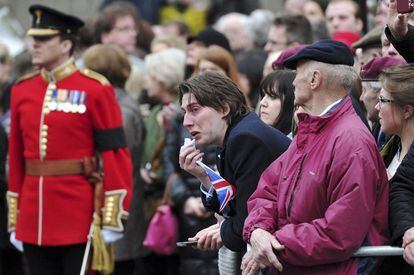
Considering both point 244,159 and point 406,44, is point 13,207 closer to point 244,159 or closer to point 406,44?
point 244,159

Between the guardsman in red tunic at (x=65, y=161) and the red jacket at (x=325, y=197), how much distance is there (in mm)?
2557

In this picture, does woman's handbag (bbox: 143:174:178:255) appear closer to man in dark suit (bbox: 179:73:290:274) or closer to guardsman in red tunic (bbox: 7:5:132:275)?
guardsman in red tunic (bbox: 7:5:132:275)

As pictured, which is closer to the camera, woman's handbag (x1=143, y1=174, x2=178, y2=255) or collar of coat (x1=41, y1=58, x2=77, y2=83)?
collar of coat (x1=41, y1=58, x2=77, y2=83)

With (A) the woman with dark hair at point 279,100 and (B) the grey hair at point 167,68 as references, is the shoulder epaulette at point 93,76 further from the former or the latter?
(A) the woman with dark hair at point 279,100

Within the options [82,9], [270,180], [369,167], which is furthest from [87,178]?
[82,9]

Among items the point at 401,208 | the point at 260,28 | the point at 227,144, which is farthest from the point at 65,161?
the point at 260,28

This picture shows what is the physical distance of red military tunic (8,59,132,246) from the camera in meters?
7.85

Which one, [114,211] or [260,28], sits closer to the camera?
[114,211]

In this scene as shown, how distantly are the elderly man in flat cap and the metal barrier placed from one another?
0.14 ft

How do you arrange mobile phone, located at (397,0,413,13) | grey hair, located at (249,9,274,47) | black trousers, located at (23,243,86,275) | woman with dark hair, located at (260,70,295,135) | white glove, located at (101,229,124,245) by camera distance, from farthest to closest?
grey hair, located at (249,9,274,47), white glove, located at (101,229,124,245), black trousers, located at (23,243,86,275), woman with dark hair, located at (260,70,295,135), mobile phone, located at (397,0,413,13)

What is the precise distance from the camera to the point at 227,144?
5.81m

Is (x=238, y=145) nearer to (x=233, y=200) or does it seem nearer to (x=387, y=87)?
(x=233, y=200)

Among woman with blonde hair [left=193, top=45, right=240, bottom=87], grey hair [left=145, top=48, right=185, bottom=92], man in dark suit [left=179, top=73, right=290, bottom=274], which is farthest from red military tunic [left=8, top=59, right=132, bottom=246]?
man in dark suit [left=179, top=73, right=290, bottom=274]

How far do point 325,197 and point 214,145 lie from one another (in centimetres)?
116
